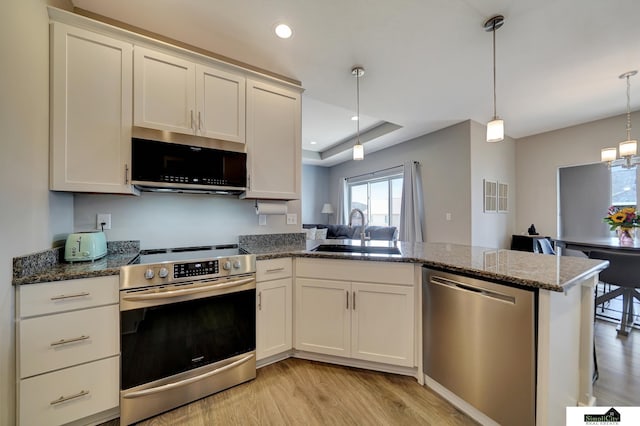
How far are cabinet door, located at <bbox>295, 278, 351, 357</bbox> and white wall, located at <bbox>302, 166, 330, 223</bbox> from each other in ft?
18.0

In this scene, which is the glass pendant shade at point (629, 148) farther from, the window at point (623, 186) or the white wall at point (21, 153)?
the white wall at point (21, 153)

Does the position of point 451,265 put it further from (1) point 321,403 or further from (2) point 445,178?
(2) point 445,178

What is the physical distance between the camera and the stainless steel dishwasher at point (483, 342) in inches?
47.2

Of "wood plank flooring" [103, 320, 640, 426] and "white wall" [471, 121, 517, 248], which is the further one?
"white wall" [471, 121, 517, 248]

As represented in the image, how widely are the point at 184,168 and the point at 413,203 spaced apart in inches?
156

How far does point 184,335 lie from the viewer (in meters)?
1.59

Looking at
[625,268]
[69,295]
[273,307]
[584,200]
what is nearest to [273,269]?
[273,307]

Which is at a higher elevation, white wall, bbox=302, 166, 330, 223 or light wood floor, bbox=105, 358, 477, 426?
white wall, bbox=302, 166, 330, 223

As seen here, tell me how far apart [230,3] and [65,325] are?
216 cm

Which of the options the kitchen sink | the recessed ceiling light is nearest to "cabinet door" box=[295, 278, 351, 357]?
the kitchen sink

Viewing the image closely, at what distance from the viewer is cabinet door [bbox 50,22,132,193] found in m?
1.54

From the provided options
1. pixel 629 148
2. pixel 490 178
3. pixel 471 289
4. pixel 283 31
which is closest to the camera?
pixel 471 289

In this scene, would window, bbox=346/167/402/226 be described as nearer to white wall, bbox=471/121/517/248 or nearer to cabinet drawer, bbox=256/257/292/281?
white wall, bbox=471/121/517/248

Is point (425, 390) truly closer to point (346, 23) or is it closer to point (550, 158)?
point (346, 23)
